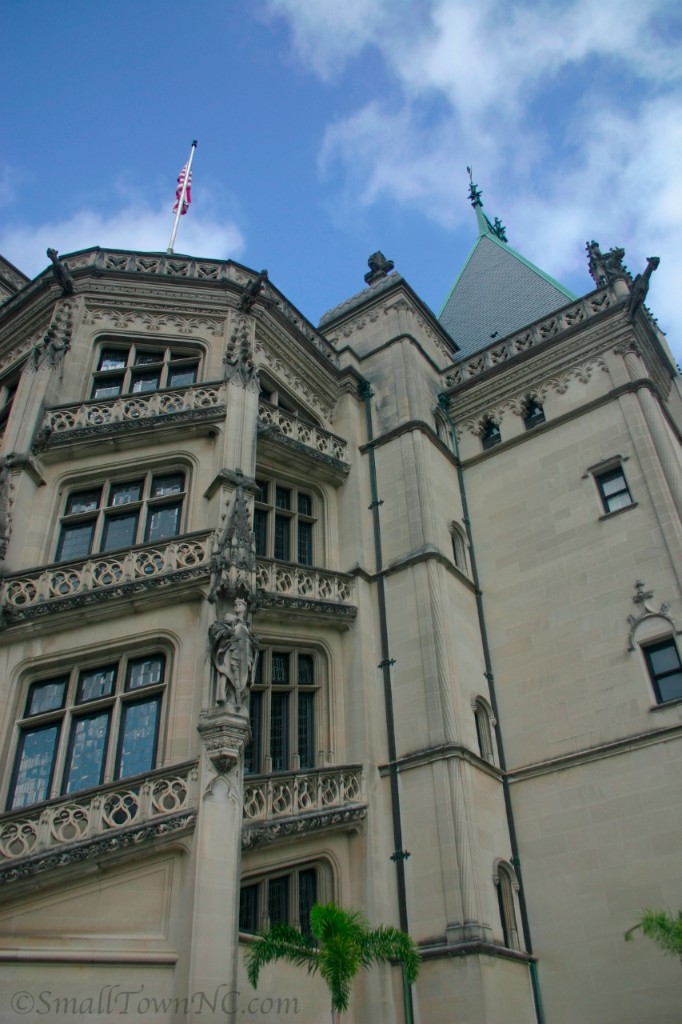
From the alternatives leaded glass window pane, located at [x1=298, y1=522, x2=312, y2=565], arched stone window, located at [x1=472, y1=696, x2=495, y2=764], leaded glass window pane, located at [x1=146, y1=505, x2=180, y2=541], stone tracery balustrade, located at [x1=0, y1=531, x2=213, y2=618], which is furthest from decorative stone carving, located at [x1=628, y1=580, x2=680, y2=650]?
leaded glass window pane, located at [x1=146, y1=505, x2=180, y2=541]

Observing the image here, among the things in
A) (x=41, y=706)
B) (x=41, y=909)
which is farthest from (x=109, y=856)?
→ (x=41, y=706)

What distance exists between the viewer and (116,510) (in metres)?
16.2

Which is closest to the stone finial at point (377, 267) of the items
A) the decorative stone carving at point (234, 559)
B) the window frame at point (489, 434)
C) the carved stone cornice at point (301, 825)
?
the window frame at point (489, 434)

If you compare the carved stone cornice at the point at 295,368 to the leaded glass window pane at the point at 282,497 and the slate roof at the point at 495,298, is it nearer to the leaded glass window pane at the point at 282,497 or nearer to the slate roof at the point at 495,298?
the leaded glass window pane at the point at 282,497

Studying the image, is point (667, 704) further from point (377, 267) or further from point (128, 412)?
point (377, 267)

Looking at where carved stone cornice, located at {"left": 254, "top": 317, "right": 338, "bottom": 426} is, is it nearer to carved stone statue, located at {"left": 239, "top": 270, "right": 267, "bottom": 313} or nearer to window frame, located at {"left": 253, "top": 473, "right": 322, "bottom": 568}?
carved stone statue, located at {"left": 239, "top": 270, "right": 267, "bottom": 313}

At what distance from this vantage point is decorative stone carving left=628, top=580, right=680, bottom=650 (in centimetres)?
1597

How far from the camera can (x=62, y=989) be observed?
1038cm

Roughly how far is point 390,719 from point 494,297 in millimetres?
17366

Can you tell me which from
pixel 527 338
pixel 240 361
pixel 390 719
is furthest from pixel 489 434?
pixel 390 719

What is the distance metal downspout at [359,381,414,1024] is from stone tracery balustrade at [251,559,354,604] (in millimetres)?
845

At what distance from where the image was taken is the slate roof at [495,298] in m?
26.4

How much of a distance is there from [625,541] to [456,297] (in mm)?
15857

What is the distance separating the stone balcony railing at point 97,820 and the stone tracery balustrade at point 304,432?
8.69 metres
